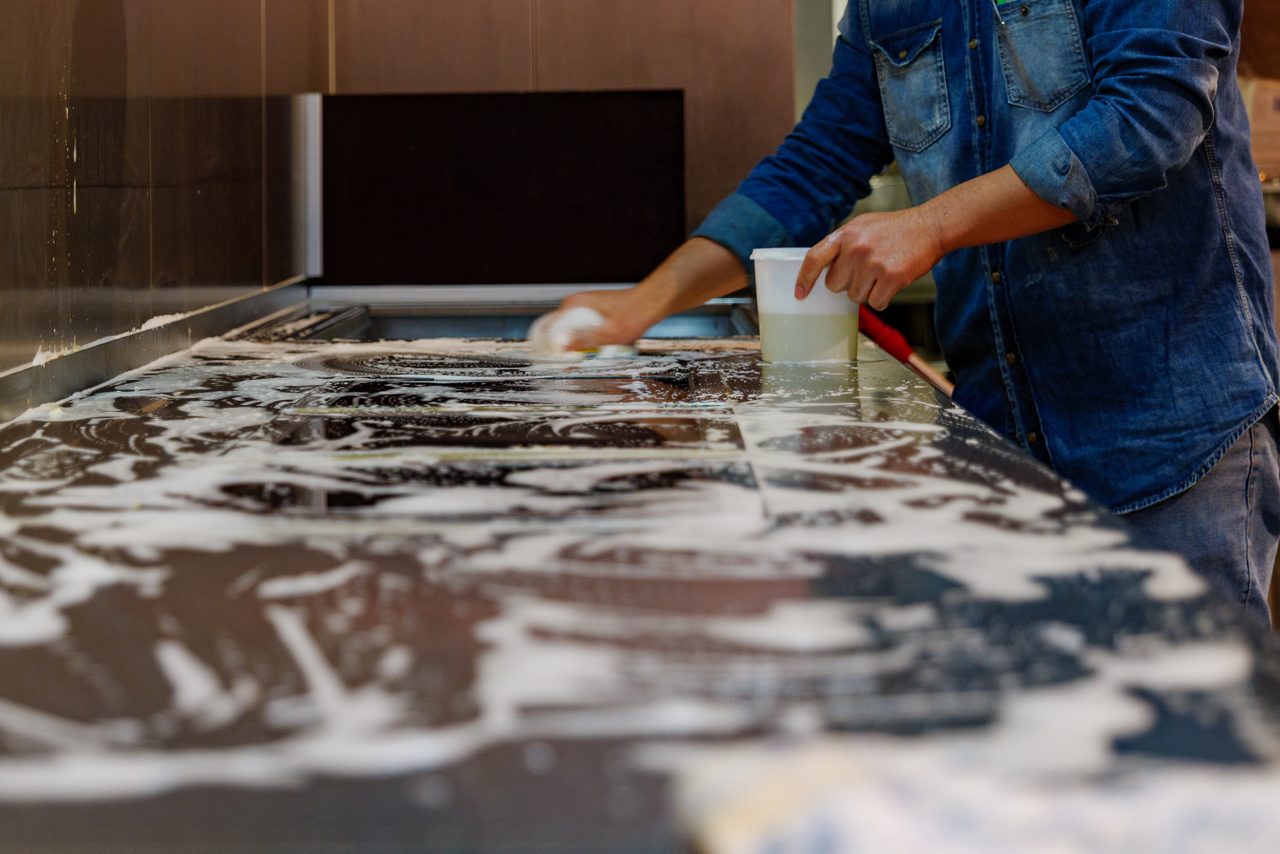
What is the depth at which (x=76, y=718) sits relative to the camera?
0.48 metres

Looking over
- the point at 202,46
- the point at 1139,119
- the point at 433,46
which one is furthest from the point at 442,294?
the point at 1139,119

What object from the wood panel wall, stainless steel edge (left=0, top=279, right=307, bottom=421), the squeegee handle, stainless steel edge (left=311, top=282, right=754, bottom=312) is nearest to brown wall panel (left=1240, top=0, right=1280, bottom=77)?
the wood panel wall

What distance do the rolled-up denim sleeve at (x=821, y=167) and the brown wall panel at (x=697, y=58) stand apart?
128cm

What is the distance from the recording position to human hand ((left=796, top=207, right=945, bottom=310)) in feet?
4.62

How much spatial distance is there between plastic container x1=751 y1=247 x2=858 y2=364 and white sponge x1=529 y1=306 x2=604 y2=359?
A: 245 mm

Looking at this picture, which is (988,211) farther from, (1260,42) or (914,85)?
(1260,42)

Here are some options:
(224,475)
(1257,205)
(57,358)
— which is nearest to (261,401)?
(57,358)

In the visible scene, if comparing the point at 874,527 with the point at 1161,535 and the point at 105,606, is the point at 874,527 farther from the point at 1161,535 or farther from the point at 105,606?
the point at 1161,535

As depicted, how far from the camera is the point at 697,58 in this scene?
319 cm

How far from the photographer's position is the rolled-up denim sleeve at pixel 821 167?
1.83 m

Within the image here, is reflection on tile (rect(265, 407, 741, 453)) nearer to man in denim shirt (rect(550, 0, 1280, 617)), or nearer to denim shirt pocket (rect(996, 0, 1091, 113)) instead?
man in denim shirt (rect(550, 0, 1280, 617))

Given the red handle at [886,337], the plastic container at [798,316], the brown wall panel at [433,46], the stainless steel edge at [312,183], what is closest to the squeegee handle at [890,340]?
the red handle at [886,337]

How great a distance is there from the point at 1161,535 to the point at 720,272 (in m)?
0.68

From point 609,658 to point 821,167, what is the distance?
147 centimetres
